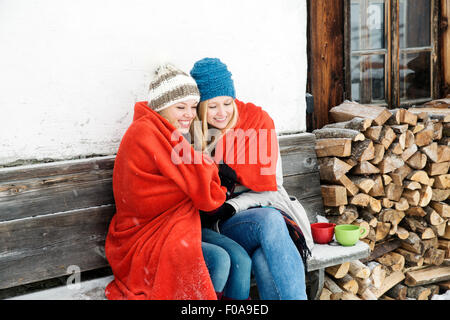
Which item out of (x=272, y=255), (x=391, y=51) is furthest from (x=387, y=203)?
(x=391, y=51)

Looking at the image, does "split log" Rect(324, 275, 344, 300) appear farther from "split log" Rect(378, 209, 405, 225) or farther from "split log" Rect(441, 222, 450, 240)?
"split log" Rect(441, 222, 450, 240)

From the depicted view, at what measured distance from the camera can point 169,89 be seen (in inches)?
86.4

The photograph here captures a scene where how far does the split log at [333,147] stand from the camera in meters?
2.96

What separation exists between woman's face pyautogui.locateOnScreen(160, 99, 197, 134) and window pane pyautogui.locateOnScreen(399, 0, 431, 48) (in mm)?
2688

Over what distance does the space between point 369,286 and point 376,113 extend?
3.99ft

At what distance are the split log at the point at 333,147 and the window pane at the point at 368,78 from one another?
3.54 feet

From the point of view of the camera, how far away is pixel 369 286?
3.11 metres

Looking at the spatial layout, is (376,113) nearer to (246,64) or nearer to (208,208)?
(246,64)

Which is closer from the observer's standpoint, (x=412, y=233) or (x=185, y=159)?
(x=185, y=159)

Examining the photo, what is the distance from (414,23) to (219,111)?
2.66 meters

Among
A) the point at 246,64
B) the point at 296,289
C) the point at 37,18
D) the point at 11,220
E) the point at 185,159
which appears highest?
the point at 37,18

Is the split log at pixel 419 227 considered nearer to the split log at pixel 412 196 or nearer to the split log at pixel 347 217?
the split log at pixel 412 196

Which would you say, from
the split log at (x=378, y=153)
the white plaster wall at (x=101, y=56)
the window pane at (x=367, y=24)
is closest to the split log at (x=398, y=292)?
the split log at (x=378, y=153)

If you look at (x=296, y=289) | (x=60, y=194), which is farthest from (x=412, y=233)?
(x=60, y=194)
